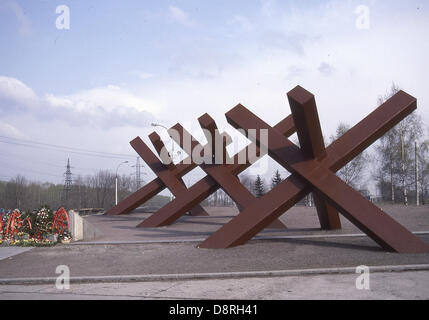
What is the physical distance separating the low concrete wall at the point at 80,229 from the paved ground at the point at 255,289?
229 inches

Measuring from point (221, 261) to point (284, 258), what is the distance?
1398mm

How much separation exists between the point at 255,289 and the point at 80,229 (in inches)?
346

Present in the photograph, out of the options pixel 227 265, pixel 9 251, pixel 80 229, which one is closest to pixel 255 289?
pixel 227 265

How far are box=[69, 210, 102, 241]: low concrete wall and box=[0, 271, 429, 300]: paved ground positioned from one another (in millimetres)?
5806

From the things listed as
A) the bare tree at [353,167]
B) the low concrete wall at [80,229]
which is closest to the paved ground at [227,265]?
the low concrete wall at [80,229]

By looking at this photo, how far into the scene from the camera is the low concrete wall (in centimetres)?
1327

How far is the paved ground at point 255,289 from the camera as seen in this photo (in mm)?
6012

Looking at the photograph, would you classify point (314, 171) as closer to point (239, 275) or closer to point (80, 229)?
point (239, 275)

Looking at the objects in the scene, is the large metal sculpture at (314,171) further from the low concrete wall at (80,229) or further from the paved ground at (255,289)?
the low concrete wall at (80,229)

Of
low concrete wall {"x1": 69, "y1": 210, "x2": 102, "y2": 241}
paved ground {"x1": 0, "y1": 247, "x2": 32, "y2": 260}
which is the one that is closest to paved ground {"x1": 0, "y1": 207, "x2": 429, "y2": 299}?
paved ground {"x1": 0, "y1": 247, "x2": 32, "y2": 260}

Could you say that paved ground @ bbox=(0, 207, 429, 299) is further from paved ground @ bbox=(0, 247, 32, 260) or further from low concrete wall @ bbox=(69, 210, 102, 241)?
low concrete wall @ bbox=(69, 210, 102, 241)

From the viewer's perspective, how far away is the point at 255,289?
6.55 meters
